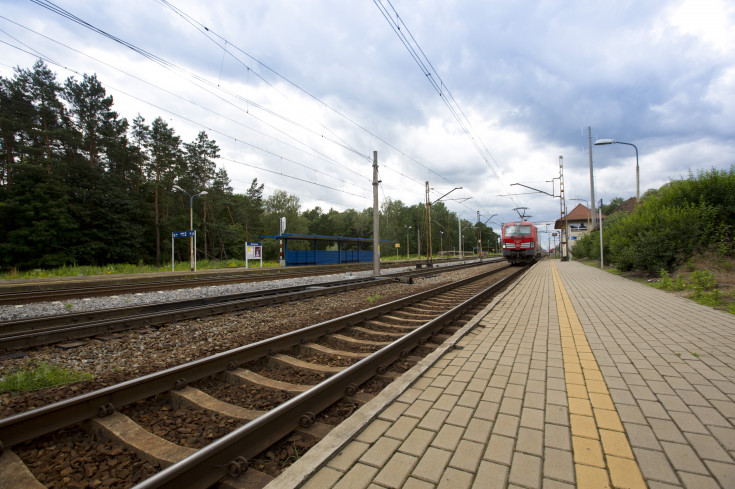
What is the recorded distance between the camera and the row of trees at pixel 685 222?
11258mm

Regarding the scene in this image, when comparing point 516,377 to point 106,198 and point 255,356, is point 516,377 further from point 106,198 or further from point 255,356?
point 106,198

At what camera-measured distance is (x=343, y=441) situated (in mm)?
2211

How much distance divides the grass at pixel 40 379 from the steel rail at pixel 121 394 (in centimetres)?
108

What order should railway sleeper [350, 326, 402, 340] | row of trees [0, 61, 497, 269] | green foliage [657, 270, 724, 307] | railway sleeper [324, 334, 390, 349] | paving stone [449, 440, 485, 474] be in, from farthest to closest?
1. row of trees [0, 61, 497, 269]
2. green foliage [657, 270, 724, 307]
3. railway sleeper [350, 326, 402, 340]
4. railway sleeper [324, 334, 390, 349]
5. paving stone [449, 440, 485, 474]

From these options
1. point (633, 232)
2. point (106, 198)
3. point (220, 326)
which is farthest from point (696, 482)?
point (106, 198)

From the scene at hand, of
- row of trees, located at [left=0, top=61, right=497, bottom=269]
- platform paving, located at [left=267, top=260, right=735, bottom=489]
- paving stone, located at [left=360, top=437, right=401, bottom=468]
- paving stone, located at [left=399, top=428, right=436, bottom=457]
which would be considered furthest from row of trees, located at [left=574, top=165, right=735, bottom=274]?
row of trees, located at [left=0, top=61, right=497, bottom=269]

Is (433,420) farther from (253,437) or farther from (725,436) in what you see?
(725,436)

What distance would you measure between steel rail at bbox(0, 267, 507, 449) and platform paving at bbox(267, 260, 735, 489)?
5.69 ft

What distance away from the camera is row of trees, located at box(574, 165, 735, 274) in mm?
11258

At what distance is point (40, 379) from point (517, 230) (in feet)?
88.8

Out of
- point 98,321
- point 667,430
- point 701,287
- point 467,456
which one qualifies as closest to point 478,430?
point 467,456

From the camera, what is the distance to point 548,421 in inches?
100

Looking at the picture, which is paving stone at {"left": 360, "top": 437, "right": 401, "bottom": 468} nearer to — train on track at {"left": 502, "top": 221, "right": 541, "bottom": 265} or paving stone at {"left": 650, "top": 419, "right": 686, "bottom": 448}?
paving stone at {"left": 650, "top": 419, "right": 686, "bottom": 448}

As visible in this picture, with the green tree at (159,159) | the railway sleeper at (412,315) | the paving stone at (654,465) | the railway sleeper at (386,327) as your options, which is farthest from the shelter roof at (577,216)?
the paving stone at (654,465)
